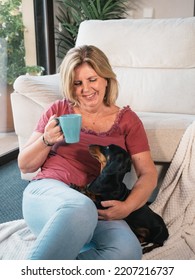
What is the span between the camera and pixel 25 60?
3271mm

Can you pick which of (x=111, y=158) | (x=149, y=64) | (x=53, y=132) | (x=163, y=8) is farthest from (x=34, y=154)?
(x=163, y=8)

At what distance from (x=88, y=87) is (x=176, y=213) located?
70cm

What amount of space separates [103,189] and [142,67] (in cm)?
134

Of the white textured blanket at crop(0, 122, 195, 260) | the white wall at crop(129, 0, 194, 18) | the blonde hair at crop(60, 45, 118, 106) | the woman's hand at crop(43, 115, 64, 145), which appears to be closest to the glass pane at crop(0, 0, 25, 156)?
the white wall at crop(129, 0, 194, 18)

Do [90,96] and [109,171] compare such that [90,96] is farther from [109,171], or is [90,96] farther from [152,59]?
[152,59]

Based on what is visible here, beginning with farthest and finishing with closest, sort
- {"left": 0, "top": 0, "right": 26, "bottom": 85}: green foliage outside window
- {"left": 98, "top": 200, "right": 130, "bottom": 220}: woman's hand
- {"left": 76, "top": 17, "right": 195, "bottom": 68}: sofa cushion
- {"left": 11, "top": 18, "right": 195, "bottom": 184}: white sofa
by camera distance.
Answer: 1. {"left": 0, "top": 0, "right": 26, "bottom": 85}: green foliage outside window
2. {"left": 76, "top": 17, "right": 195, "bottom": 68}: sofa cushion
3. {"left": 11, "top": 18, "right": 195, "bottom": 184}: white sofa
4. {"left": 98, "top": 200, "right": 130, "bottom": 220}: woman's hand

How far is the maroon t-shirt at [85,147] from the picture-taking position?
1.22 meters

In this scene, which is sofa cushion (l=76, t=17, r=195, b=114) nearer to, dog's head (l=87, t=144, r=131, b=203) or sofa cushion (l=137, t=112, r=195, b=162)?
sofa cushion (l=137, t=112, r=195, b=162)

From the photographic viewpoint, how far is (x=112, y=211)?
43.4 inches

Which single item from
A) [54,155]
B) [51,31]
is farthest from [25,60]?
[54,155]

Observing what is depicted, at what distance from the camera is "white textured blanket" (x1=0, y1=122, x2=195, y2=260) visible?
1.33 metres

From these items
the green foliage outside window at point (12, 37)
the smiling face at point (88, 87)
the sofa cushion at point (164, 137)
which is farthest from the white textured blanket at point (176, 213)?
the green foliage outside window at point (12, 37)

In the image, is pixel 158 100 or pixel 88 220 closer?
pixel 88 220
